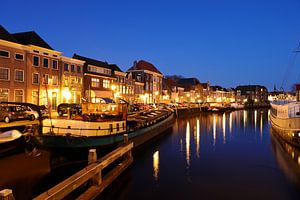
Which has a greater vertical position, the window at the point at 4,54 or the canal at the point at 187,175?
the window at the point at 4,54

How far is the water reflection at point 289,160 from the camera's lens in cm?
1809

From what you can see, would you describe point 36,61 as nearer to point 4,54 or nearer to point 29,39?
point 29,39

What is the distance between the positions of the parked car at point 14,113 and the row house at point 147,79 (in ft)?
157

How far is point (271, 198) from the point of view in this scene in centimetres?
1415

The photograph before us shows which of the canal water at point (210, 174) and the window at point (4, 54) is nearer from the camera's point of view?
the canal water at point (210, 174)

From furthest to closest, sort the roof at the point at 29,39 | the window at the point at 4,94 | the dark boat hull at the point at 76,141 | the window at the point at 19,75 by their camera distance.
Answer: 1. the roof at the point at 29,39
2. the window at the point at 19,75
3. the window at the point at 4,94
4. the dark boat hull at the point at 76,141

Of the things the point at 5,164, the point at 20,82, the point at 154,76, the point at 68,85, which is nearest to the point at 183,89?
the point at 154,76

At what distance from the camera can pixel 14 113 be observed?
29.4 metres

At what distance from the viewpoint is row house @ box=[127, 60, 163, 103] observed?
81000 millimetres

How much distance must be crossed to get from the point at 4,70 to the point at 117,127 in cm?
2408

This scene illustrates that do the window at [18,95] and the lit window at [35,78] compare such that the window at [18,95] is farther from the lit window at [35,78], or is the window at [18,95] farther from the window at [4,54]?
the window at [4,54]

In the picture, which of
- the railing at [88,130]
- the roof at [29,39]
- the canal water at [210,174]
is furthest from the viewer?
the roof at [29,39]

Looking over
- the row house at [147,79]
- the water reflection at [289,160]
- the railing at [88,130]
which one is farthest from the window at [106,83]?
the railing at [88,130]

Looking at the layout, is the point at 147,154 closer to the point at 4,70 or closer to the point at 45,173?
the point at 45,173
